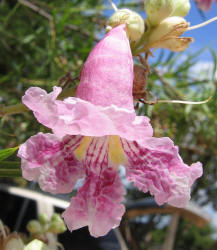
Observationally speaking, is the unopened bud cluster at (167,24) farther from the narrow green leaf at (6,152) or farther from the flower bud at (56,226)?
the flower bud at (56,226)

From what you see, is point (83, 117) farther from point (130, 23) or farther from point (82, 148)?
point (130, 23)

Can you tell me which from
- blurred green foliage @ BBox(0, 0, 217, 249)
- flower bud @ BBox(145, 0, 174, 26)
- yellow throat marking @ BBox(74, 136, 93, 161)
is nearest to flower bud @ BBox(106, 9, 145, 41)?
flower bud @ BBox(145, 0, 174, 26)

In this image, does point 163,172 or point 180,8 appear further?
point 180,8

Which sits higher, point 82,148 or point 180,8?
point 180,8

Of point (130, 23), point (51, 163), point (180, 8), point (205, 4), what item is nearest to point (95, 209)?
point (51, 163)

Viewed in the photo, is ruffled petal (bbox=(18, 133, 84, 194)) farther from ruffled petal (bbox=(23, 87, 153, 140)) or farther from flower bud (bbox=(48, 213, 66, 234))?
flower bud (bbox=(48, 213, 66, 234))

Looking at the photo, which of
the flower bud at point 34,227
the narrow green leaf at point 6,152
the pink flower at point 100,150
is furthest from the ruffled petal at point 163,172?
the flower bud at point 34,227
